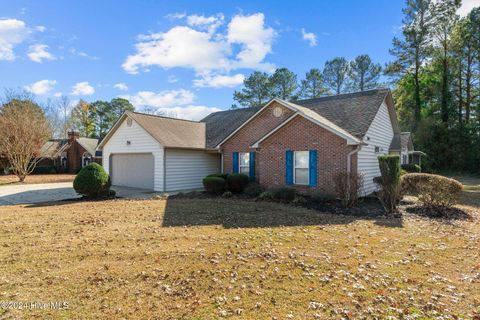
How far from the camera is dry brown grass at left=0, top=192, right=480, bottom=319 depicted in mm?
3822

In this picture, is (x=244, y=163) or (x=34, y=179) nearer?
(x=244, y=163)

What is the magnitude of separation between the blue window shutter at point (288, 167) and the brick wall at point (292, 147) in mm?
162

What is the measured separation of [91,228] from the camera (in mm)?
7980

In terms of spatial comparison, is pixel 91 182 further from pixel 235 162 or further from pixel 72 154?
pixel 72 154

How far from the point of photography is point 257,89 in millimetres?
43188

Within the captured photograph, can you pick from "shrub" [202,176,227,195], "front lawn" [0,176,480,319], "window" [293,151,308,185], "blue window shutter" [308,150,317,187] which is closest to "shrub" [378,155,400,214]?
"front lawn" [0,176,480,319]

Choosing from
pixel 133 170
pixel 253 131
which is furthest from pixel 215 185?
pixel 133 170

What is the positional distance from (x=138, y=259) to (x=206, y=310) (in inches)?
94.8

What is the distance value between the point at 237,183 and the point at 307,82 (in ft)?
112

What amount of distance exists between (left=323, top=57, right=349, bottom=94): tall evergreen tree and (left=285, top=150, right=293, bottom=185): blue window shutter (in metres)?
33.1

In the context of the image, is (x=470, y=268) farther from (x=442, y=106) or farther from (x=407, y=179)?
(x=442, y=106)

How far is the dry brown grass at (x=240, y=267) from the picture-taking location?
150 inches

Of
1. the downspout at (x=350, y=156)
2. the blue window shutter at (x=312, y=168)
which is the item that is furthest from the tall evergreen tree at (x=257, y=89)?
the downspout at (x=350, y=156)

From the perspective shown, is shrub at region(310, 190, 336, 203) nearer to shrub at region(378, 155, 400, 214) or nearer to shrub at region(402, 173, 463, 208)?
shrub at region(378, 155, 400, 214)
